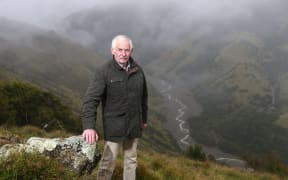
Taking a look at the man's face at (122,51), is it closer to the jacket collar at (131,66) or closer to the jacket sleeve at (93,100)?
the jacket collar at (131,66)

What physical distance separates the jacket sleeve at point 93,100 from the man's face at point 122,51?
0.45m

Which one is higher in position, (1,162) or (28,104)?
(28,104)

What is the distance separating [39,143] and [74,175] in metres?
1.18

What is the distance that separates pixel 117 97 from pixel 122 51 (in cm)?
95

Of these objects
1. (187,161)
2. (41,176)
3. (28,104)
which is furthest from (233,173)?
(28,104)

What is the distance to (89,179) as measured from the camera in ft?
21.9

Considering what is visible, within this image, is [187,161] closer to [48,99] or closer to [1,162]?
[1,162]

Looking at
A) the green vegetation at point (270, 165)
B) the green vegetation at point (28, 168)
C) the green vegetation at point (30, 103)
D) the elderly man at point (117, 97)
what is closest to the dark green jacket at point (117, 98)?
the elderly man at point (117, 97)

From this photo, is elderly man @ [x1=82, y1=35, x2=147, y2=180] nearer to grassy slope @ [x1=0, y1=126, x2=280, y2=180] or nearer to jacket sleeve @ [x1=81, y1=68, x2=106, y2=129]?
jacket sleeve @ [x1=81, y1=68, x2=106, y2=129]

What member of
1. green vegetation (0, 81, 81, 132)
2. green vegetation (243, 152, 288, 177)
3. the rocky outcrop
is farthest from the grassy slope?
green vegetation (0, 81, 81, 132)

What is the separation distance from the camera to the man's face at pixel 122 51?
6.53 m

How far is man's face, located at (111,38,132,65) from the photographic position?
6526 millimetres

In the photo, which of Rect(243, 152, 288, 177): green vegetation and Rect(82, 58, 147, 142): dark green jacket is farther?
Rect(243, 152, 288, 177): green vegetation

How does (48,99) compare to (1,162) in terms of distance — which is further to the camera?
(48,99)
